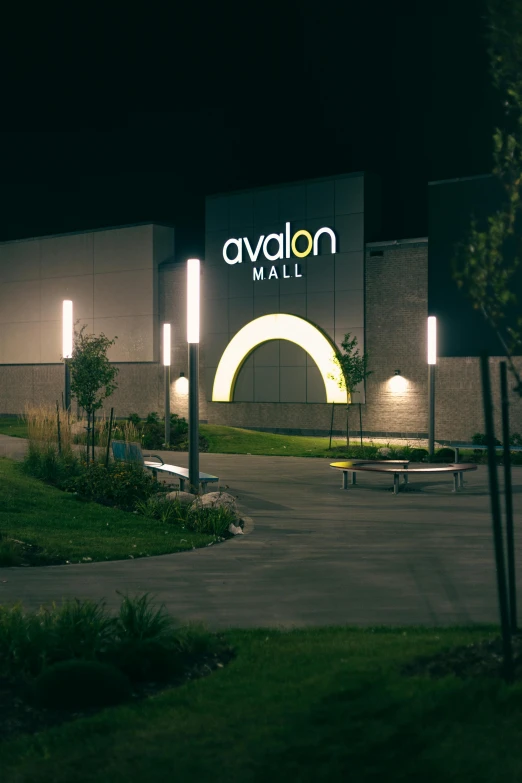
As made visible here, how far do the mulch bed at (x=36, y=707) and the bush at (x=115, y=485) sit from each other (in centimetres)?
869

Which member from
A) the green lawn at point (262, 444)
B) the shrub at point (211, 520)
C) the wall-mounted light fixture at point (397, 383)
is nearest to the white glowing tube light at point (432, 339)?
the green lawn at point (262, 444)

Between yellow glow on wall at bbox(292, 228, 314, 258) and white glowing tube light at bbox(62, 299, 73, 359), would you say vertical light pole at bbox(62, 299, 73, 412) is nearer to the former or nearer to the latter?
white glowing tube light at bbox(62, 299, 73, 359)

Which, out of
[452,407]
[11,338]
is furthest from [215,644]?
[11,338]

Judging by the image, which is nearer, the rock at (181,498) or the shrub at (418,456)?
the rock at (181,498)

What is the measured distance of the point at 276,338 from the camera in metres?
41.0

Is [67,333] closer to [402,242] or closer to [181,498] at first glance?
[181,498]

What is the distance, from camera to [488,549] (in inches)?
434

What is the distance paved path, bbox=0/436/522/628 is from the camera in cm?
784

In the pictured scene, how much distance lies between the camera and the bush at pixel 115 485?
48.7ft

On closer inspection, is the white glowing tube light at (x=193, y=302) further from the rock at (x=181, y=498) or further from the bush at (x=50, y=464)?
the bush at (x=50, y=464)

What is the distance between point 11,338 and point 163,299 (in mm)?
10228

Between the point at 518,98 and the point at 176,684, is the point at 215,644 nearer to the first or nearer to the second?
the point at 176,684

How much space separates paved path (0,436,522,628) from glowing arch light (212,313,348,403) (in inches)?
923

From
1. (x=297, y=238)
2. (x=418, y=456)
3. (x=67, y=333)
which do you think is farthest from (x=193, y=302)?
(x=297, y=238)
